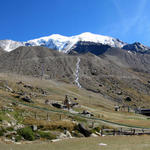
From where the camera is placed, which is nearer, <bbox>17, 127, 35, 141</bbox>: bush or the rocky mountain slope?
<bbox>17, 127, 35, 141</bbox>: bush

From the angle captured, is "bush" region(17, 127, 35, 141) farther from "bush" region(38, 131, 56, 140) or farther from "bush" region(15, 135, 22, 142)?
"bush" region(38, 131, 56, 140)

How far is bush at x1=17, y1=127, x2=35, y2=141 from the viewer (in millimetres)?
25431

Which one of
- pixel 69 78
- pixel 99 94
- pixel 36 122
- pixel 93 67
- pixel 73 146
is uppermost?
pixel 93 67

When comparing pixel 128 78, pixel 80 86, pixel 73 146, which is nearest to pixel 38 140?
pixel 73 146

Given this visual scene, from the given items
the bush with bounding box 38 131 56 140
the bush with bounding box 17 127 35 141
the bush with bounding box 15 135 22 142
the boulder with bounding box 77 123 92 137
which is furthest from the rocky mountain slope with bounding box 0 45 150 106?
the bush with bounding box 15 135 22 142

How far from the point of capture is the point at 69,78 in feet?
492

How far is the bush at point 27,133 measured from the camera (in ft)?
83.4

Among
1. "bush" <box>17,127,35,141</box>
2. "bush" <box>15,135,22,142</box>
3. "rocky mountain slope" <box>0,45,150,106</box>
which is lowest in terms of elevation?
"bush" <box>15,135,22,142</box>

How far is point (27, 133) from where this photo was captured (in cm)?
2580

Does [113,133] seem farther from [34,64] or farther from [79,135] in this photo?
[34,64]

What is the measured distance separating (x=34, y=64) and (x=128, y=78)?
7674 centimetres

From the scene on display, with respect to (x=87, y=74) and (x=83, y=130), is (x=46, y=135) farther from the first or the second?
(x=87, y=74)

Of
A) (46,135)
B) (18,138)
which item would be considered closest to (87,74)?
(46,135)

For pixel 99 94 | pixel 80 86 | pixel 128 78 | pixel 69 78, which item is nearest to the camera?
pixel 99 94
